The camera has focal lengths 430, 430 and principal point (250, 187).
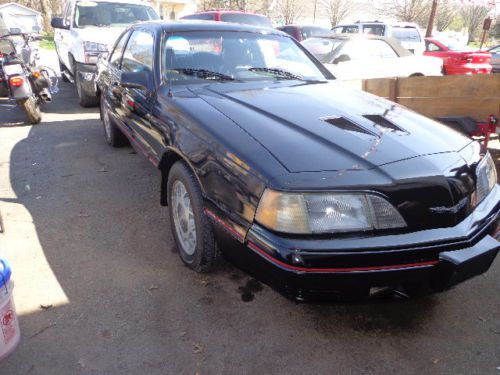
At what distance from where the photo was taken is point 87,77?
7.54 m

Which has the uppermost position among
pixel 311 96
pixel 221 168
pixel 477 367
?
A: pixel 311 96

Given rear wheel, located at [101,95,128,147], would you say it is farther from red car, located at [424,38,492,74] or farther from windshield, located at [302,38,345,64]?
red car, located at [424,38,492,74]

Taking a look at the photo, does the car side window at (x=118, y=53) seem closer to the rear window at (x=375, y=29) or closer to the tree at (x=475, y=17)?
the rear window at (x=375, y=29)

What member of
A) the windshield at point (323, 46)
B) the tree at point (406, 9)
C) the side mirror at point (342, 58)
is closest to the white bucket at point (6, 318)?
the side mirror at point (342, 58)

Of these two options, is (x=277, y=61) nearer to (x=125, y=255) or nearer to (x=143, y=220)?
(x=143, y=220)

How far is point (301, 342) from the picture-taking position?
2.35m

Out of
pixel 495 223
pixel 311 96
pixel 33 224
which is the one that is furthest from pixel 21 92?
pixel 495 223

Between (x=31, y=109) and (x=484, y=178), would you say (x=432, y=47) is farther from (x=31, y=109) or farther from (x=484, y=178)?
(x=484, y=178)

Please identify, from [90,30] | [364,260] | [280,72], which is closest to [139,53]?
[280,72]

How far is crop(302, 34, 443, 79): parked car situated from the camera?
7477 millimetres

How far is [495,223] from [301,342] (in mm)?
1254

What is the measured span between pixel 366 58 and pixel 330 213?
259 inches

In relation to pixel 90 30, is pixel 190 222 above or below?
below

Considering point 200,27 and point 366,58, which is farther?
point 366,58
